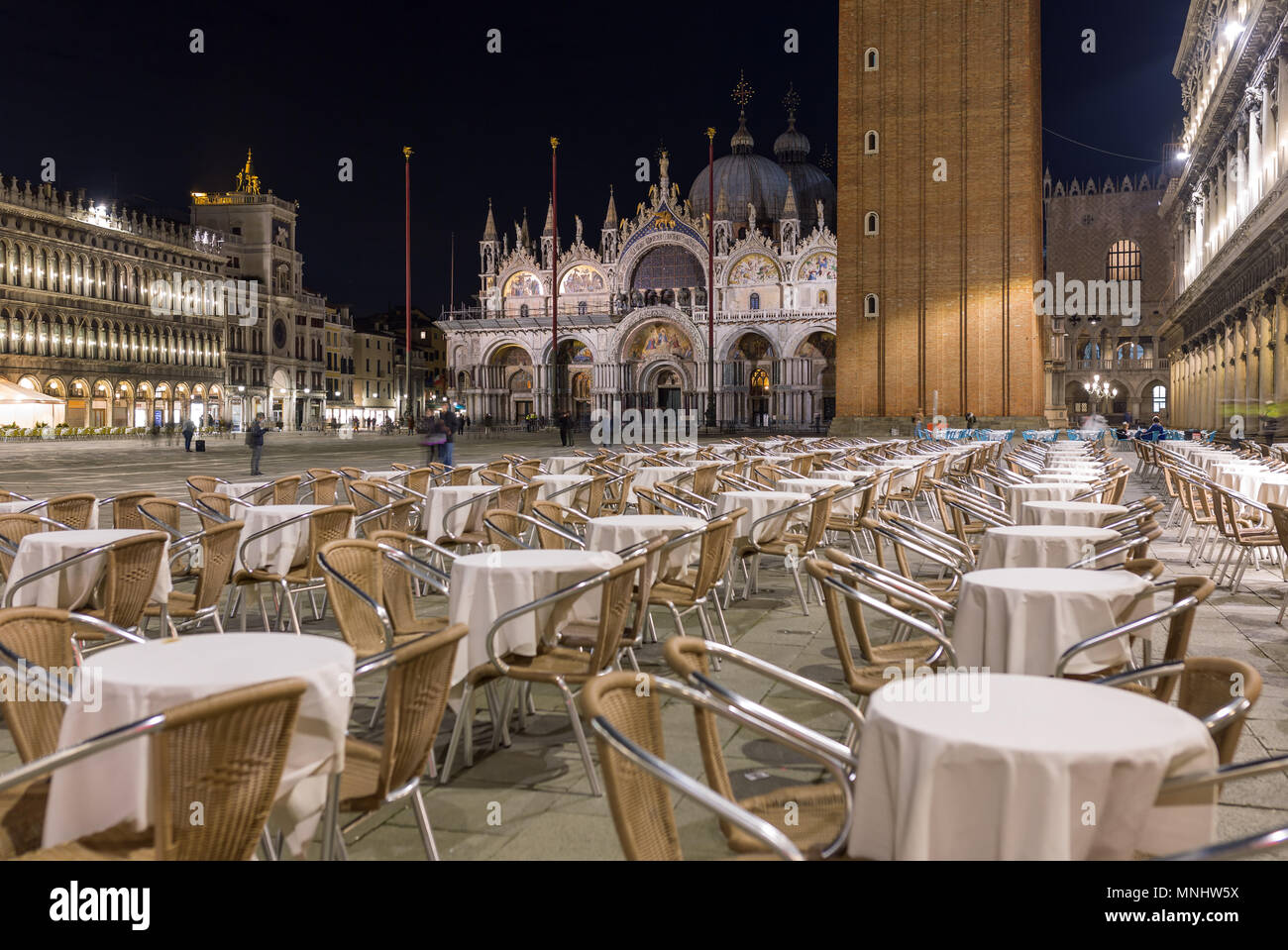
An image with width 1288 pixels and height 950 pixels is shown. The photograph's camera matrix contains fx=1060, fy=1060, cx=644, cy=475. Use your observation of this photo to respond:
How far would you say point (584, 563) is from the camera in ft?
14.7

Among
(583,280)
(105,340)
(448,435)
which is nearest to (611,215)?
(583,280)

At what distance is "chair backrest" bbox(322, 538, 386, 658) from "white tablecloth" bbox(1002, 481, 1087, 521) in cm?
564

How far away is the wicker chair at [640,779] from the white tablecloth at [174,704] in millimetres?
729

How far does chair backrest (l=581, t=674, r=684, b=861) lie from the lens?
211 centimetres

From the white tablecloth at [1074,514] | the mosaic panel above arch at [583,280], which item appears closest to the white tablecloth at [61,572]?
the white tablecloth at [1074,514]

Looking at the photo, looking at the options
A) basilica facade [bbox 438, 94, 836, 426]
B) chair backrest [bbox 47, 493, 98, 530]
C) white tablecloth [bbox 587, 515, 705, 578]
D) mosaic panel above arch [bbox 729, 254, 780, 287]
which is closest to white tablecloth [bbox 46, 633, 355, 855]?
white tablecloth [bbox 587, 515, 705, 578]

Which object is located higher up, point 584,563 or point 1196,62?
point 1196,62

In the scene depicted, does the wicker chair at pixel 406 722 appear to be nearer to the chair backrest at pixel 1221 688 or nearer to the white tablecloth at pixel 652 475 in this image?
the chair backrest at pixel 1221 688

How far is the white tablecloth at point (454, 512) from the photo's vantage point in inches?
329

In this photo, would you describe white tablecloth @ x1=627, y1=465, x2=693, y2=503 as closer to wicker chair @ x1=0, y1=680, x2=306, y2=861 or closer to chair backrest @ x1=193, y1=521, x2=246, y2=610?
chair backrest @ x1=193, y1=521, x2=246, y2=610
